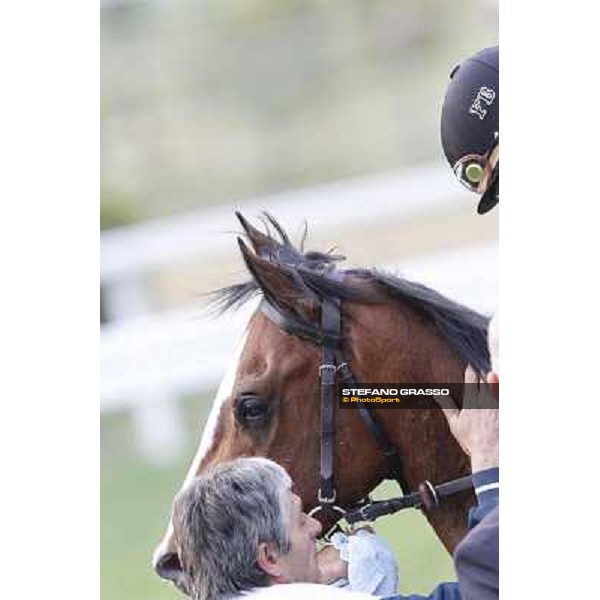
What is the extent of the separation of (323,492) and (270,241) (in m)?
0.56

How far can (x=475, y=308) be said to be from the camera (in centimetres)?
329

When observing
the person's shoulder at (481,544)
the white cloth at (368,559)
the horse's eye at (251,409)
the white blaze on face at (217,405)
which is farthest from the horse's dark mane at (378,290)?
the white cloth at (368,559)

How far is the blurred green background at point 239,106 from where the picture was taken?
3391 millimetres

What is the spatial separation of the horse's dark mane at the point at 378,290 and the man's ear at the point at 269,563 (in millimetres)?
536

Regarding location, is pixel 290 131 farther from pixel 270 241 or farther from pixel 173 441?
pixel 173 441

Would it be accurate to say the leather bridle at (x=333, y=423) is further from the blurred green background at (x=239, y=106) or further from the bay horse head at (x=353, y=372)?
the blurred green background at (x=239, y=106)

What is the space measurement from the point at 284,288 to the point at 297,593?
644mm

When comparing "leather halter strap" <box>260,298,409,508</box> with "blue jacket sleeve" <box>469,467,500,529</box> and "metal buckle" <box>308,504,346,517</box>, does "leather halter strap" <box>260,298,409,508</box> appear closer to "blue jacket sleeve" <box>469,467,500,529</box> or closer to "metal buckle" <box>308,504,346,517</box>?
"metal buckle" <box>308,504,346,517</box>

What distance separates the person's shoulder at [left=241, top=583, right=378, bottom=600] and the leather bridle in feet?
0.59

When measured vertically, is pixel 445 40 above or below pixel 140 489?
above

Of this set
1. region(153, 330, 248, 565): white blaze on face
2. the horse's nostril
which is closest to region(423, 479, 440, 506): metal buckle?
region(153, 330, 248, 565): white blaze on face

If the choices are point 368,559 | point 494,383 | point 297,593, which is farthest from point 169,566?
point 494,383

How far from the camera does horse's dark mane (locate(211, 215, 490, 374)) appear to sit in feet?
10.8
